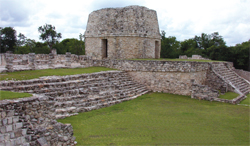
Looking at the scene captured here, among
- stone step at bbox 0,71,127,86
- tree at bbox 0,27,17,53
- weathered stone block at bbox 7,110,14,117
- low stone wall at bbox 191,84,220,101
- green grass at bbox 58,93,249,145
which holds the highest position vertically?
tree at bbox 0,27,17,53

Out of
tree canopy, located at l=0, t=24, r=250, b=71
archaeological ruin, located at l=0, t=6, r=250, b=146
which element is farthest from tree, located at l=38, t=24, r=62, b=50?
archaeological ruin, located at l=0, t=6, r=250, b=146

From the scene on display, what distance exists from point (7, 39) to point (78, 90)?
94.2 feet

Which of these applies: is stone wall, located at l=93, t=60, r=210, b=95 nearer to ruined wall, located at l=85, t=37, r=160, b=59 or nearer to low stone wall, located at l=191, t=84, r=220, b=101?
low stone wall, located at l=191, t=84, r=220, b=101

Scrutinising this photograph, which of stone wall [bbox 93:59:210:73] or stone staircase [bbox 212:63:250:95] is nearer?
stone wall [bbox 93:59:210:73]

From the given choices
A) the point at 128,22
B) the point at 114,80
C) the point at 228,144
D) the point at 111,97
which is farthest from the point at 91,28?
the point at 228,144

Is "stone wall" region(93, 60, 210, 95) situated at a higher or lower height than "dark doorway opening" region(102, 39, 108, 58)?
lower

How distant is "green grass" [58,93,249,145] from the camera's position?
20.4ft

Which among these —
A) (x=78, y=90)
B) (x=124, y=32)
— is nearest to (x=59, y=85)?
(x=78, y=90)

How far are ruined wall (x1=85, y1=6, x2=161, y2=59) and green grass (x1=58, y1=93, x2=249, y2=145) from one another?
25.0 feet

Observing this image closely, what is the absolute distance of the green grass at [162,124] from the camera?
245 inches

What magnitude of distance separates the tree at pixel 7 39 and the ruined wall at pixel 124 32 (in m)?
20.1

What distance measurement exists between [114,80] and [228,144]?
7.60 metres

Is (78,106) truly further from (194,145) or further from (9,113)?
(194,145)

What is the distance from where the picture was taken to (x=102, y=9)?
700 inches
